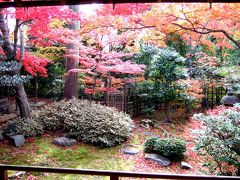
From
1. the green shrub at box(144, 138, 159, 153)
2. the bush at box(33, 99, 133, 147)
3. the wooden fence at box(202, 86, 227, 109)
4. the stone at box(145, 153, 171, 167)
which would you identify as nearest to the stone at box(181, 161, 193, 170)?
the stone at box(145, 153, 171, 167)

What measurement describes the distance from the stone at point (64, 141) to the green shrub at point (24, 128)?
2.46 ft

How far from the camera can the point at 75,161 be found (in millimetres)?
6449

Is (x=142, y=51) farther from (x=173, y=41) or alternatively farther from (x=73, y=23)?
(x=73, y=23)

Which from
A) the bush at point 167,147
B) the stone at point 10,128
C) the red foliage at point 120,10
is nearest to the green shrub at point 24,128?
the stone at point 10,128

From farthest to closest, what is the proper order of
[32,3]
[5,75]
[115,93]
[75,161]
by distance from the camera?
1. [115,93]
2. [5,75]
3. [75,161]
4. [32,3]

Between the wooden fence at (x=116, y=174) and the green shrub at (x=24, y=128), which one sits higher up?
the wooden fence at (x=116, y=174)

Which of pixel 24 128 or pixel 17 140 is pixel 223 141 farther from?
pixel 24 128

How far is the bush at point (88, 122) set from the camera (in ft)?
24.7

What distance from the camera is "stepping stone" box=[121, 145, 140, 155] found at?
711cm

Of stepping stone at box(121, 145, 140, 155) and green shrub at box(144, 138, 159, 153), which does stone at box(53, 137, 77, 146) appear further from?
green shrub at box(144, 138, 159, 153)

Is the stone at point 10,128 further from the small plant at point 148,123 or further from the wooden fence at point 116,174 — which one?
the wooden fence at point 116,174

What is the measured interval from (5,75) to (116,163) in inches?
163

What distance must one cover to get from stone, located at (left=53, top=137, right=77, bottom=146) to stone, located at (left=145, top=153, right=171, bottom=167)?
2178mm

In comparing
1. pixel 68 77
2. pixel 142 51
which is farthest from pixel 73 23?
pixel 142 51
